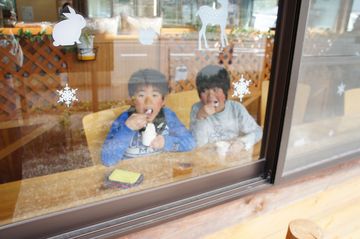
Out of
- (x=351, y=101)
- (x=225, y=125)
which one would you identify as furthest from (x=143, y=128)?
(x=351, y=101)

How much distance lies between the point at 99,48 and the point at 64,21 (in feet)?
2.17

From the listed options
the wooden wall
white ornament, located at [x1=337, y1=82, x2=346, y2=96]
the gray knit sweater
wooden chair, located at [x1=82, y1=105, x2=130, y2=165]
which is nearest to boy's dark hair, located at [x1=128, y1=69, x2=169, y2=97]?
wooden chair, located at [x1=82, y1=105, x2=130, y2=165]

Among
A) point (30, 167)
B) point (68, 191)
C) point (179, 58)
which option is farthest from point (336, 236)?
point (30, 167)

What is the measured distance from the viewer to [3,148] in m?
1.20

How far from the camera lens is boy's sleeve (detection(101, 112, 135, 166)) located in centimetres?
117

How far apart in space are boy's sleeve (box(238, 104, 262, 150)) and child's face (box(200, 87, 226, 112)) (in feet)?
0.34

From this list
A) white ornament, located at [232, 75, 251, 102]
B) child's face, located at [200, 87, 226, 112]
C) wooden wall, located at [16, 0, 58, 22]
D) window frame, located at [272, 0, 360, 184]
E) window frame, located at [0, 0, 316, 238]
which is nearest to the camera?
window frame, located at [0, 0, 316, 238]

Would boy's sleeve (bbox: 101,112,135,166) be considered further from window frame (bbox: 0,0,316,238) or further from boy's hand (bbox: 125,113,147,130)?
window frame (bbox: 0,0,316,238)

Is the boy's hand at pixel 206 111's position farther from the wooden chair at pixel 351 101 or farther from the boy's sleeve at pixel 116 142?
the wooden chair at pixel 351 101

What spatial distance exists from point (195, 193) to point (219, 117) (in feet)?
1.67

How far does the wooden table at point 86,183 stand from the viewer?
779 mm

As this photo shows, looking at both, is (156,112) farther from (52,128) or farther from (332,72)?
(332,72)

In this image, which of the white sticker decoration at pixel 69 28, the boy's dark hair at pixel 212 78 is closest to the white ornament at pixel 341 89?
the boy's dark hair at pixel 212 78

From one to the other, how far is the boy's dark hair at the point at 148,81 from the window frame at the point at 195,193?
61cm
